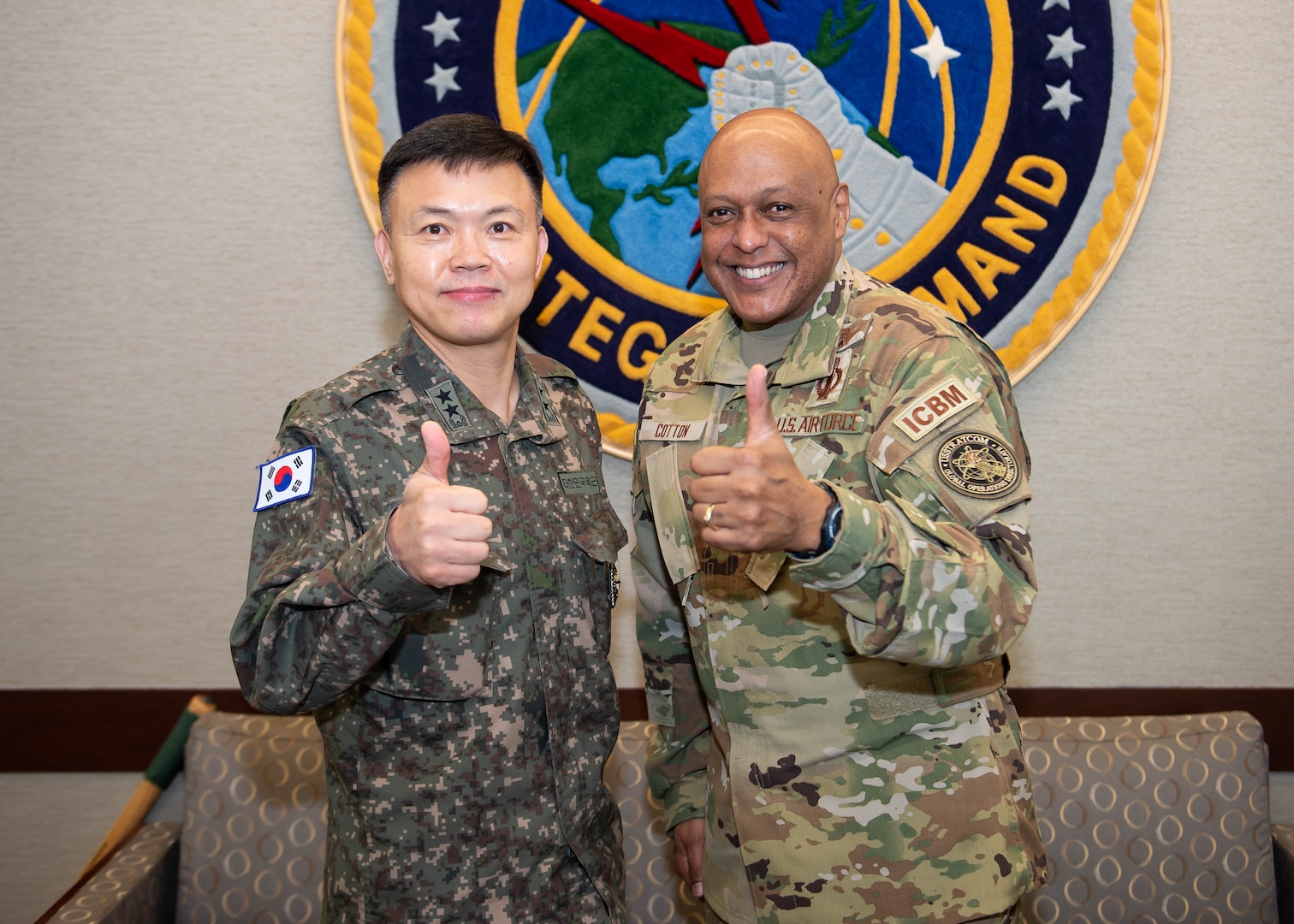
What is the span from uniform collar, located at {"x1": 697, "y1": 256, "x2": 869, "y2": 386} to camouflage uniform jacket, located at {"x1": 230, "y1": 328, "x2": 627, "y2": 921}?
0.35m

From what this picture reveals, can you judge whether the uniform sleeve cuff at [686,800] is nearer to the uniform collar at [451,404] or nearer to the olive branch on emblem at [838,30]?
the uniform collar at [451,404]

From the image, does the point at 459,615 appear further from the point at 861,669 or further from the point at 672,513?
the point at 861,669

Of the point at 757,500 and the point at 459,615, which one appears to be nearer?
the point at 757,500

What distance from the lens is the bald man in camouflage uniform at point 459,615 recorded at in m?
1.35

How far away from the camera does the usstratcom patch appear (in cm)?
220

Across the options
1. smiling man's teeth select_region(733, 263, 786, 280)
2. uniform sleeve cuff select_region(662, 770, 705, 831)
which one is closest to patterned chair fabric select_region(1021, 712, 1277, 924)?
uniform sleeve cuff select_region(662, 770, 705, 831)

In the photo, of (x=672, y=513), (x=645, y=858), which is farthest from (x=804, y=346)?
(x=645, y=858)

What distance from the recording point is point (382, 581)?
1103 millimetres

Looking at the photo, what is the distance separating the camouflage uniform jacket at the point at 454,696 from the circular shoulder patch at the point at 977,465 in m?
0.57

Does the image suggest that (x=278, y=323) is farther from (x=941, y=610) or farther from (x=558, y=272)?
(x=941, y=610)

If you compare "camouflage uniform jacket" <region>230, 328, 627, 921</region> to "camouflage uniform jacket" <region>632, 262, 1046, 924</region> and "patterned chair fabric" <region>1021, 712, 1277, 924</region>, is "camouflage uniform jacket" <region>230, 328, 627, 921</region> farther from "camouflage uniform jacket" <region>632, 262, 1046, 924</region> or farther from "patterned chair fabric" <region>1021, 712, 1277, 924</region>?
"patterned chair fabric" <region>1021, 712, 1277, 924</region>

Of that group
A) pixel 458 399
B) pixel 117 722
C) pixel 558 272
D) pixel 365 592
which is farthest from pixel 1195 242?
pixel 117 722

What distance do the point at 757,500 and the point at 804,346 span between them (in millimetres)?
555

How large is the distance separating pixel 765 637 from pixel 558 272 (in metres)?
1.12
